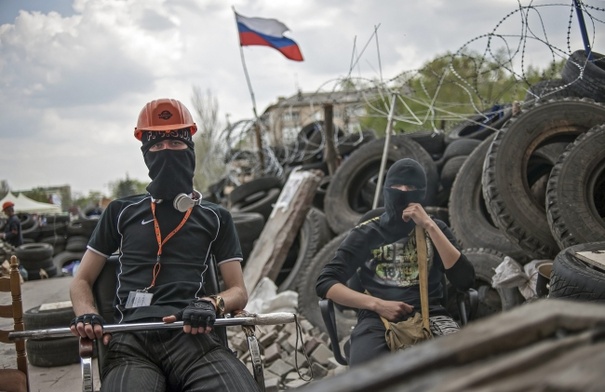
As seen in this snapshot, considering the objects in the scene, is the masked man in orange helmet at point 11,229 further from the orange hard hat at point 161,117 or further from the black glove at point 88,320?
the black glove at point 88,320

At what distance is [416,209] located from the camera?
2.82 metres

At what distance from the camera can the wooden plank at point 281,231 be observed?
657 centimetres

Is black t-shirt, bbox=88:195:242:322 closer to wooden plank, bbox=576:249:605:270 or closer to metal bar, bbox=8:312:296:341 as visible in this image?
metal bar, bbox=8:312:296:341

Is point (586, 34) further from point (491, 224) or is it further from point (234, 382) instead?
point (234, 382)

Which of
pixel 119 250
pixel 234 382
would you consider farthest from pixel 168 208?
pixel 234 382

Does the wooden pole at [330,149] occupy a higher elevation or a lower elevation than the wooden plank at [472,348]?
higher

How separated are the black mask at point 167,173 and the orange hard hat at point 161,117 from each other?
0.11 meters

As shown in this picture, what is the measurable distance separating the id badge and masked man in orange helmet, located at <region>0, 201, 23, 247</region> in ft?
34.1

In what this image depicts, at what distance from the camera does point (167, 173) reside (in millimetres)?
2643

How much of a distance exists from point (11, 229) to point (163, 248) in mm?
10553

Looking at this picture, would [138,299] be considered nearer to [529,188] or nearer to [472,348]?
[472,348]

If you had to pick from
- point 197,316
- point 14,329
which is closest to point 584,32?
point 197,316

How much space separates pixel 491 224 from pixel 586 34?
73.2 inches

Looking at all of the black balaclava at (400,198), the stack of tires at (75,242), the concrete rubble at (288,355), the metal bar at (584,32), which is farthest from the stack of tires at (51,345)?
the stack of tires at (75,242)
